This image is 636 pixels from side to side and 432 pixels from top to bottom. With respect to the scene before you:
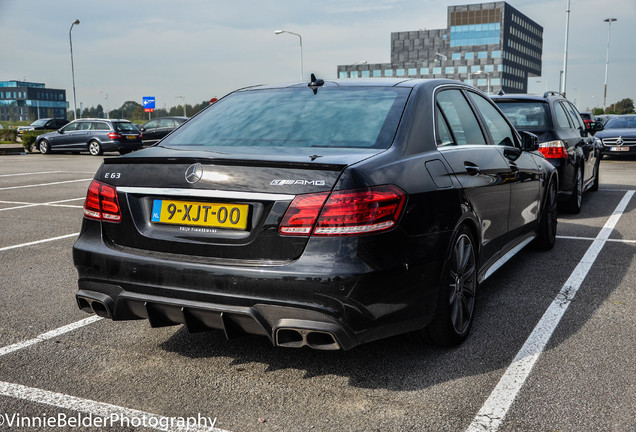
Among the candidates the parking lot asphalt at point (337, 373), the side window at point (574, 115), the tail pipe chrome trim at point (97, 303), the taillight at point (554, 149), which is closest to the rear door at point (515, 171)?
the parking lot asphalt at point (337, 373)

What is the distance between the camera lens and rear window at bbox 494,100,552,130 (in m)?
8.80

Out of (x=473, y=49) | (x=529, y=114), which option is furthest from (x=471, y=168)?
(x=473, y=49)

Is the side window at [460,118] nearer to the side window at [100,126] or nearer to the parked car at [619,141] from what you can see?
the parked car at [619,141]

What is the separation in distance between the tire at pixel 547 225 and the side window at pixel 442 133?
2.55 m

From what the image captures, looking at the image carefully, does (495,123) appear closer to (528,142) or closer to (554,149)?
(528,142)

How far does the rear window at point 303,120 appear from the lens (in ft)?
11.5

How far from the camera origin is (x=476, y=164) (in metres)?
4.15

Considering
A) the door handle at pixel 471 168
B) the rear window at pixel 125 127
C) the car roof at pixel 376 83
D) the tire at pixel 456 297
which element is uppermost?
the car roof at pixel 376 83

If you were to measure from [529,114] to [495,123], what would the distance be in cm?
421

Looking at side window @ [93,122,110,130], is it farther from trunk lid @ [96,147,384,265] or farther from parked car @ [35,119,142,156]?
trunk lid @ [96,147,384,265]

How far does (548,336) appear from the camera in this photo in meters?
3.97

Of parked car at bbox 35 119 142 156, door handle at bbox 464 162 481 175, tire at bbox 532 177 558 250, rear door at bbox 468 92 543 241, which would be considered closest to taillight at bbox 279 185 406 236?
door handle at bbox 464 162 481 175

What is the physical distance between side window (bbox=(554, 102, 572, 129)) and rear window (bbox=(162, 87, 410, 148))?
19.2ft

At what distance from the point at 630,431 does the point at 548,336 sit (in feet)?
4.00
